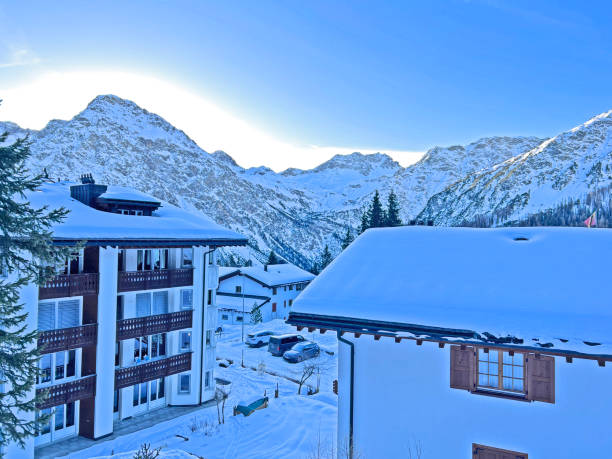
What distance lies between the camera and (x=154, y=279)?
76.0 feet

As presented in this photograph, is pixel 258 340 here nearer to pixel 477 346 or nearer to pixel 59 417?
pixel 59 417

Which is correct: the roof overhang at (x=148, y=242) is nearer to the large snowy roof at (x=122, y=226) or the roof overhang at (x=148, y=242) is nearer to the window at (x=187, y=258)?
the large snowy roof at (x=122, y=226)

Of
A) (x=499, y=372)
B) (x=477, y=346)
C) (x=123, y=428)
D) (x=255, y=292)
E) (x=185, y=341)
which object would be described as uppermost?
(x=477, y=346)

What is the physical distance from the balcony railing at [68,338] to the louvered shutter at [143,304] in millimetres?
3233

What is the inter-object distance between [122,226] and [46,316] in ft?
17.1

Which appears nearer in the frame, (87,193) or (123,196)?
(87,193)

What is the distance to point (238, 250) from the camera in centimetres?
19938

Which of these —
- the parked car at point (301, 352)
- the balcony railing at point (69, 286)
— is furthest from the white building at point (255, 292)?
the balcony railing at point (69, 286)

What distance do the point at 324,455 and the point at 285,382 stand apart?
17.1 metres

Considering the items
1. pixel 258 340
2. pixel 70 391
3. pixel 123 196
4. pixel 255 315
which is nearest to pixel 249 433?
pixel 70 391

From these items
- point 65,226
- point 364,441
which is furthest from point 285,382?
point 364,441

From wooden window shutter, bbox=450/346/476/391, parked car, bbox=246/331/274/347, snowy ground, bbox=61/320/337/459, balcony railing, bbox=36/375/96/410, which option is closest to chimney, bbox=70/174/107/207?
balcony railing, bbox=36/375/96/410

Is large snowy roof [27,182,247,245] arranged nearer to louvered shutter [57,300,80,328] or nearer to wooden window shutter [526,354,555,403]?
louvered shutter [57,300,80,328]

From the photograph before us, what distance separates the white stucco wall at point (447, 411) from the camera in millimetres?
8586
